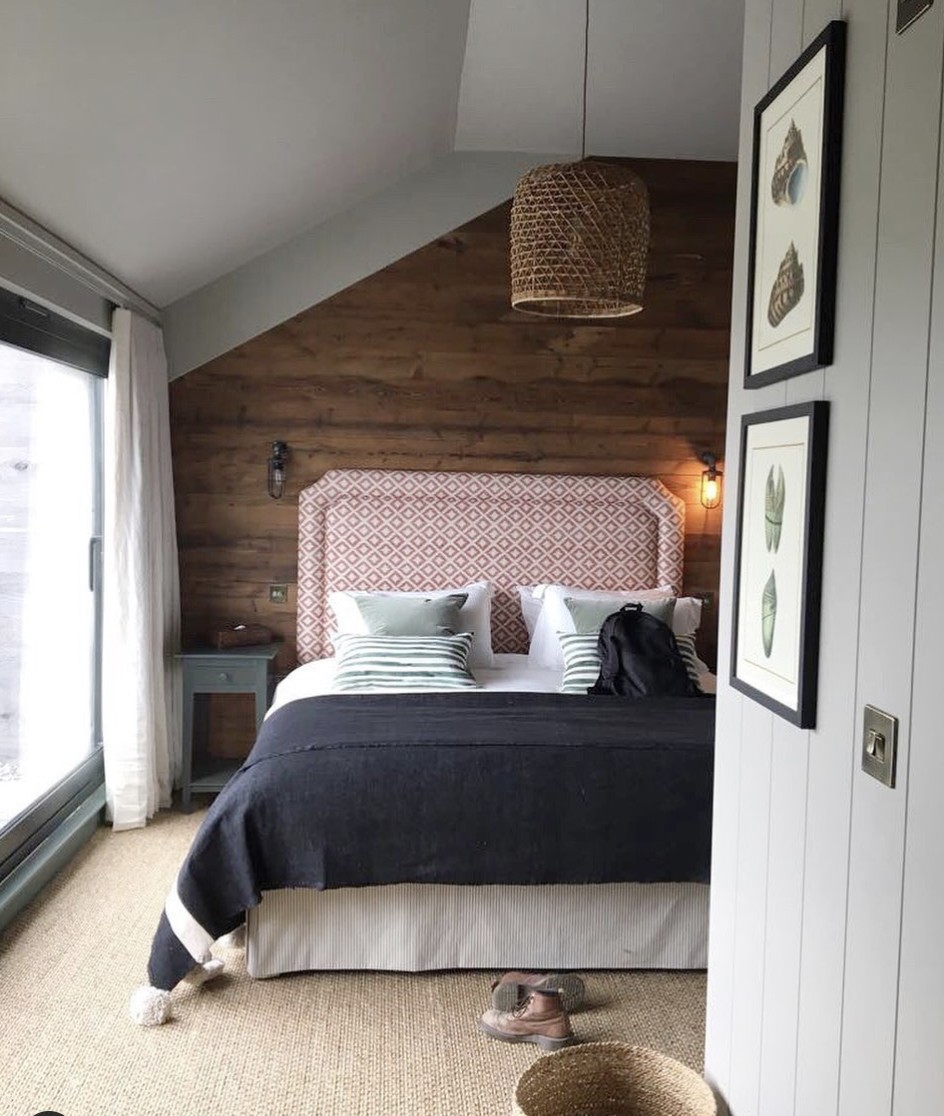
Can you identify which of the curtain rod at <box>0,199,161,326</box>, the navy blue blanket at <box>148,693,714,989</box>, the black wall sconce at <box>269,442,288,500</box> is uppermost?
the curtain rod at <box>0,199,161,326</box>

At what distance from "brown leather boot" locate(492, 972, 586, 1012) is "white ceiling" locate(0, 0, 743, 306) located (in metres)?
2.60

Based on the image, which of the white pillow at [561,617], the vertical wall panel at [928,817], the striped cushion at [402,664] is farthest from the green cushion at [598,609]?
the vertical wall panel at [928,817]

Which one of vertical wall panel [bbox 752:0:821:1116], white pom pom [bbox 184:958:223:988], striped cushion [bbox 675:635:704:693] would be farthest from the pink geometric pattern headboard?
vertical wall panel [bbox 752:0:821:1116]

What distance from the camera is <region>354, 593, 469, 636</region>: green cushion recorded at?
15.6 ft

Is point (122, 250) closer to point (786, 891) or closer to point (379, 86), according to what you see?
point (379, 86)

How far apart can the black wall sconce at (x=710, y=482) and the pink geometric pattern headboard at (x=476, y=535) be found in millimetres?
150

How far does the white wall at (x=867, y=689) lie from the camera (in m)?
1.34

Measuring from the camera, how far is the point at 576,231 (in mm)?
3434

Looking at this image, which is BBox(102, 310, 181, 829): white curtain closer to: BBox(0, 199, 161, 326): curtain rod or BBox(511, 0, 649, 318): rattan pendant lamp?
BBox(0, 199, 161, 326): curtain rod

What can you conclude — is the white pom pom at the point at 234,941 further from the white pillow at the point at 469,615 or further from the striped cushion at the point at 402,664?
the white pillow at the point at 469,615

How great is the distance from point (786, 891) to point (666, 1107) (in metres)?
0.76

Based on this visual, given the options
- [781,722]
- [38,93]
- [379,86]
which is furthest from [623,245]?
[781,722]

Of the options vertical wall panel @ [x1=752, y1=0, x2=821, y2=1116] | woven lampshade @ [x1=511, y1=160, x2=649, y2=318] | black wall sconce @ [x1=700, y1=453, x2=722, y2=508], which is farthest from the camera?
black wall sconce @ [x1=700, y1=453, x2=722, y2=508]

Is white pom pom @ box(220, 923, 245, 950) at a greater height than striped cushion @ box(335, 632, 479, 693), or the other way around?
striped cushion @ box(335, 632, 479, 693)
